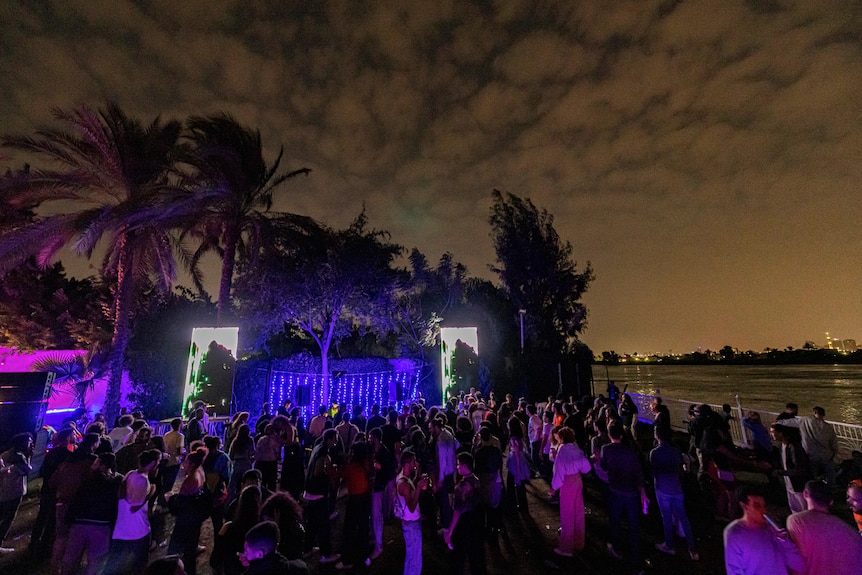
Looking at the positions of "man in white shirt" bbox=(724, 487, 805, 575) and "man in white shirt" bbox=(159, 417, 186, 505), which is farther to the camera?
"man in white shirt" bbox=(159, 417, 186, 505)

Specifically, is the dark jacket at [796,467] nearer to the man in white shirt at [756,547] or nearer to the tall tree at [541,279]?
the man in white shirt at [756,547]

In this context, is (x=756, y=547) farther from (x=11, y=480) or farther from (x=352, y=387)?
(x=352, y=387)

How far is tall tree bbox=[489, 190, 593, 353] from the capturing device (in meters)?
28.9

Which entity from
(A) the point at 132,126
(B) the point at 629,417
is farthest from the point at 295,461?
(A) the point at 132,126

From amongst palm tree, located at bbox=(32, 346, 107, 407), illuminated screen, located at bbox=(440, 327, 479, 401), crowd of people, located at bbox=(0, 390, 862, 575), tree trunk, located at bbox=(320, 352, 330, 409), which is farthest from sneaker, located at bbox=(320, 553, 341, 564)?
palm tree, located at bbox=(32, 346, 107, 407)

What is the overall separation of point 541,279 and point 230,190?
69.0ft

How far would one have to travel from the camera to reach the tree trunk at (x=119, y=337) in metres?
13.5

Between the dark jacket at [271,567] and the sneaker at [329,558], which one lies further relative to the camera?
the sneaker at [329,558]

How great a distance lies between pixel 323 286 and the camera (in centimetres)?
1919

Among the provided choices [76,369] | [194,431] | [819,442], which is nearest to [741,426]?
[819,442]

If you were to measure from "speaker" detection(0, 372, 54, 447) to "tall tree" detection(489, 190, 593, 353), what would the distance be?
969 inches

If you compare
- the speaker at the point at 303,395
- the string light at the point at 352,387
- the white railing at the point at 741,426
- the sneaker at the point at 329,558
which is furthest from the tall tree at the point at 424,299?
the sneaker at the point at 329,558

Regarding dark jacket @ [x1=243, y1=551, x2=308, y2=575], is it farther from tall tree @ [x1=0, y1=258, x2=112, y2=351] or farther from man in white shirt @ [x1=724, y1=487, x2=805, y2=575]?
tall tree @ [x1=0, y1=258, x2=112, y2=351]

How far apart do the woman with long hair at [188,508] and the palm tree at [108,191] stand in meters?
11.3
